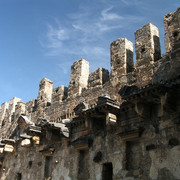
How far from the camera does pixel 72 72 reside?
1255 centimetres

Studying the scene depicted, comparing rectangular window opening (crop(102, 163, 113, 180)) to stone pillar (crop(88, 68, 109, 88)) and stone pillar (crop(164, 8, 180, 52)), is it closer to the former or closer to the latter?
stone pillar (crop(88, 68, 109, 88))

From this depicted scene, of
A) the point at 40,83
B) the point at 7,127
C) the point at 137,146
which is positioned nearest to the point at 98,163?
the point at 137,146

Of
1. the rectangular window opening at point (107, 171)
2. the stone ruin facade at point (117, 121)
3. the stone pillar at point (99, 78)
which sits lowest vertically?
the rectangular window opening at point (107, 171)

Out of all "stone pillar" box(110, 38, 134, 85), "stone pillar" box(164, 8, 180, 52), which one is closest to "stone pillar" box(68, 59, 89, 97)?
"stone pillar" box(110, 38, 134, 85)

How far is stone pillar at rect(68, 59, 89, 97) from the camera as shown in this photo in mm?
11930

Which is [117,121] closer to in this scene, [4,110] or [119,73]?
[119,73]

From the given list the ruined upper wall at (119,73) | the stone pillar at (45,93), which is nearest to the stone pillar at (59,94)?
the ruined upper wall at (119,73)

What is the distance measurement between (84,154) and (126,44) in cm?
430

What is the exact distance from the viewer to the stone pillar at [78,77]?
11930mm

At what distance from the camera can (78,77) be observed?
12016 millimetres

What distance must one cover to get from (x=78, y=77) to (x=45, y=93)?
2.78 metres

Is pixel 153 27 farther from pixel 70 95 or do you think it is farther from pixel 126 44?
pixel 70 95

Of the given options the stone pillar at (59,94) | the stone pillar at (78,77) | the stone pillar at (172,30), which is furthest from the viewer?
the stone pillar at (59,94)

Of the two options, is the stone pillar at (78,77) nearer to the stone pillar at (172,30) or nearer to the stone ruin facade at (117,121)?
the stone ruin facade at (117,121)
